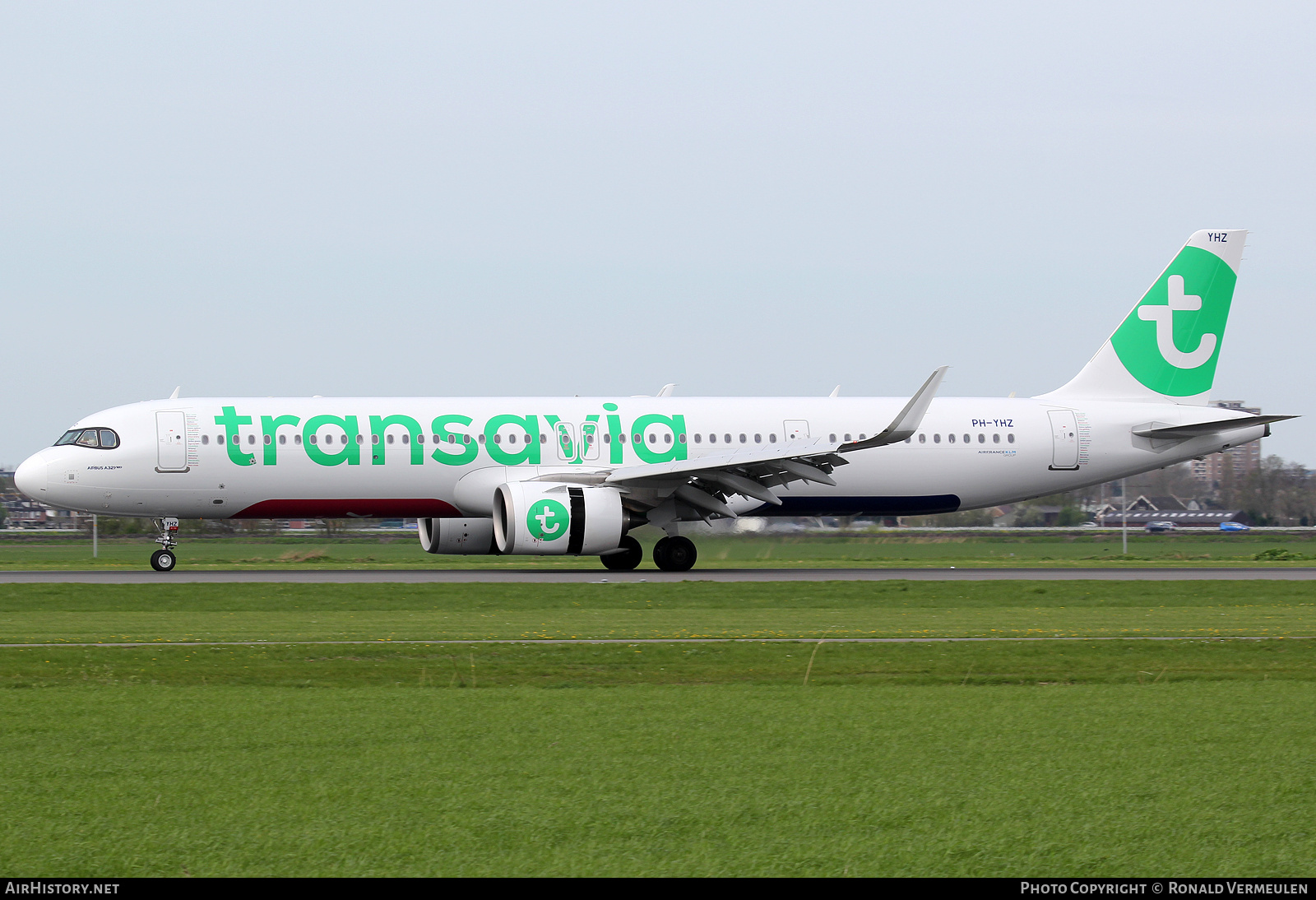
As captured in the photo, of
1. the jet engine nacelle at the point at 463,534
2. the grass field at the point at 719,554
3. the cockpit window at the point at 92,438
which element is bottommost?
the grass field at the point at 719,554

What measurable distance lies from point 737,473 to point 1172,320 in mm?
13034

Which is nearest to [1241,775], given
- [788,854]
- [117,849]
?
[788,854]

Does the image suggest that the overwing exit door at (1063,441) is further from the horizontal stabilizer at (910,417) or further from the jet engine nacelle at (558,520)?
the jet engine nacelle at (558,520)

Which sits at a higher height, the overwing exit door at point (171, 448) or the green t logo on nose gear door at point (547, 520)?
the overwing exit door at point (171, 448)

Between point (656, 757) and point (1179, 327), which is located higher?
point (1179, 327)

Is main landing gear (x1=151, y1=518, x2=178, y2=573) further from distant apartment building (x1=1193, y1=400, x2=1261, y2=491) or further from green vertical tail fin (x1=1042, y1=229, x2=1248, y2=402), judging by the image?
distant apartment building (x1=1193, y1=400, x2=1261, y2=491)

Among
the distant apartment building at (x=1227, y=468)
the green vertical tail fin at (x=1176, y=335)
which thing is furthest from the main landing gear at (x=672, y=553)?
the distant apartment building at (x=1227, y=468)

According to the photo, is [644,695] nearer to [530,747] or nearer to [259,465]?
[530,747]

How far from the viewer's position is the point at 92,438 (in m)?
30.5

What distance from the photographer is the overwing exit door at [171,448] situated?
99.1 ft

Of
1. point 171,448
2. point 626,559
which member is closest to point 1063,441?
point 626,559

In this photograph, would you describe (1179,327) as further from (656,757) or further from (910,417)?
(656,757)

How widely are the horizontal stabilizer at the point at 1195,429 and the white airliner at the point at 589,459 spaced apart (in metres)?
0.05

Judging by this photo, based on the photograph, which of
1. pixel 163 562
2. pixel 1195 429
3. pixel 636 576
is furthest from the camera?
pixel 1195 429
